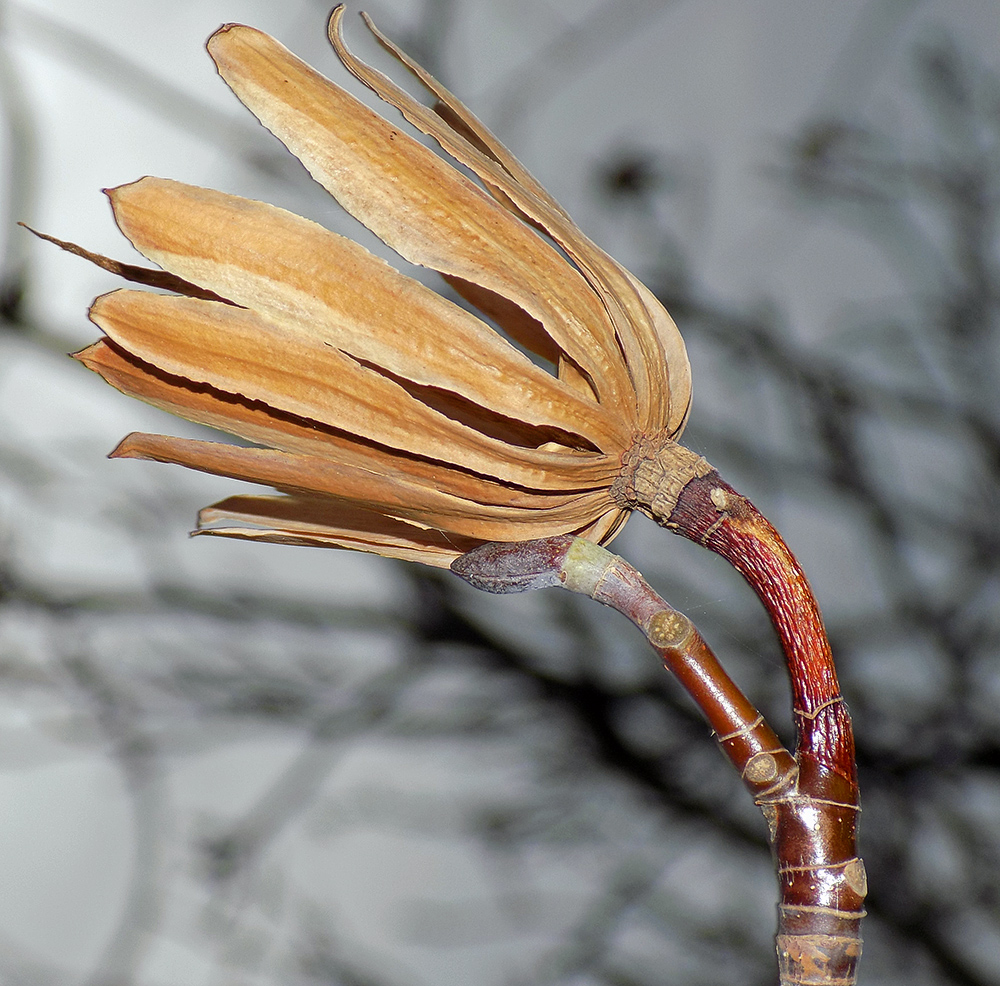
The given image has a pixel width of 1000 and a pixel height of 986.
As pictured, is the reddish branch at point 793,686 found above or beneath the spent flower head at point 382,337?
beneath

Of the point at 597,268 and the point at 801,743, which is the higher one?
the point at 597,268

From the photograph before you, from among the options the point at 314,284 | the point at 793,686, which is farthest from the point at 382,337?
the point at 793,686

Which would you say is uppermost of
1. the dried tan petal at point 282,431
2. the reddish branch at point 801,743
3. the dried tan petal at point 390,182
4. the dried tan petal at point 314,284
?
the dried tan petal at point 390,182

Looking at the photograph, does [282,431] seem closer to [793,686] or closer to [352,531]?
[352,531]

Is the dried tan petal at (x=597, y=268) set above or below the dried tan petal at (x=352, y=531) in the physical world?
above

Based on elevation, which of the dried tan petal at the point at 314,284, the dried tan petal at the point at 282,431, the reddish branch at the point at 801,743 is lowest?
the reddish branch at the point at 801,743

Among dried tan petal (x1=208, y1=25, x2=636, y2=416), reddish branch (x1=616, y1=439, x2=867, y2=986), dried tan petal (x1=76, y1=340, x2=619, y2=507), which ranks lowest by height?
reddish branch (x1=616, y1=439, x2=867, y2=986)

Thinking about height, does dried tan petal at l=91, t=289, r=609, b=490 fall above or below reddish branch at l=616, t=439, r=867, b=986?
above

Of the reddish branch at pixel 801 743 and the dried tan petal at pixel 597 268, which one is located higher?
the dried tan petal at pixel 597 268
